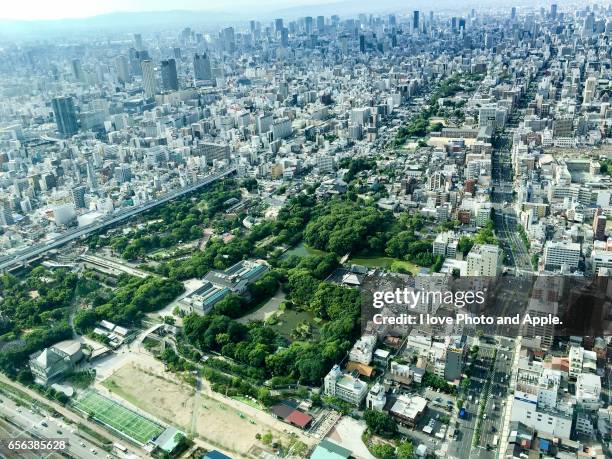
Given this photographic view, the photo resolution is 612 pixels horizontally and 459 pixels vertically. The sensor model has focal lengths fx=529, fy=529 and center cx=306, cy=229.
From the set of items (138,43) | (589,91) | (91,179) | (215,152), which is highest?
(138,43)

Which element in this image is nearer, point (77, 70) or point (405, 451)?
point (405, 451)

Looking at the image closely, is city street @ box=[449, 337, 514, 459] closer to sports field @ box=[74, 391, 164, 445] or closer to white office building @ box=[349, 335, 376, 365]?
white office building @ box=[349, 335, 376, 365]

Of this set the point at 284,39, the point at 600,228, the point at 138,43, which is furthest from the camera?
the point at 284,39

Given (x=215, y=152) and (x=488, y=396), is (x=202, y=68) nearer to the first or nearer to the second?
(x=215, y=152)

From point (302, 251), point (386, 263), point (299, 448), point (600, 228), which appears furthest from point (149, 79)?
point (299, 448)

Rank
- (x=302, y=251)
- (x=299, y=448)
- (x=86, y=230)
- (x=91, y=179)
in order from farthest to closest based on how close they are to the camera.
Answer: (x=91, y=179)
(x=86, y=230)
(x=302, y=251)
(x=299, y=448)

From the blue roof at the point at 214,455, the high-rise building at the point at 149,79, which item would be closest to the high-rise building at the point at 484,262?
the blue roof at the point at 214,455

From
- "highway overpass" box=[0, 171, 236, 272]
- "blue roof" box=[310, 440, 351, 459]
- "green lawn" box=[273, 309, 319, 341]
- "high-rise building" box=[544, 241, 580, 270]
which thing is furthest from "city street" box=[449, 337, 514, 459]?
"highway overpass" box=[0, 171, 236, 272]

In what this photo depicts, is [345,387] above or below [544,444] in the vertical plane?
above
